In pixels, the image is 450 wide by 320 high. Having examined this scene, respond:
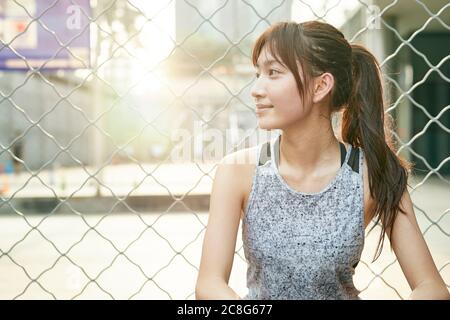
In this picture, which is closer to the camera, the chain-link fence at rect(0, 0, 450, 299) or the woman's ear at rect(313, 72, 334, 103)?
the woman's ear at rect(313, 72, 334, 103)

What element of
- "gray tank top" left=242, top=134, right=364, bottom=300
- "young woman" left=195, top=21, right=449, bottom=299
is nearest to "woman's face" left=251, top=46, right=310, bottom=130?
"young woman" left=195, top=21, right=449, bottom=299

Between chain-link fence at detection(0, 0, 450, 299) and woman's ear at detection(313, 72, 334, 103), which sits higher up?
woman's ear at detection(313, 72, 334, 103)

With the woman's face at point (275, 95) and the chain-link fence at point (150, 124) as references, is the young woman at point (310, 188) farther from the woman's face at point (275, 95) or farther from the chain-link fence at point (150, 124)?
the chain-link fence at point (150, 124)

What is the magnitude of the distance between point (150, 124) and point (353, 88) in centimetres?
48

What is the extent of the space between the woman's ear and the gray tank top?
150 millimetres

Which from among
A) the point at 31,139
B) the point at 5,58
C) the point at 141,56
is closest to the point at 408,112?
the point at 5,58

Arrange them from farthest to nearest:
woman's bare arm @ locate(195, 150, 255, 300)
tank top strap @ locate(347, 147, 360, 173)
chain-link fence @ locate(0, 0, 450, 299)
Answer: chain-link fence @ locate(0, 0, 450, 299)
tank top strap @ locate(347, 147, 360, 173)
woman's bare arm @ locate(195, 150, 255, 300)

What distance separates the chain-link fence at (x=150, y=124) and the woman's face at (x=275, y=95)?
0.29 metres

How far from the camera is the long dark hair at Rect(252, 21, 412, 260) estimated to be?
1000 millimetres

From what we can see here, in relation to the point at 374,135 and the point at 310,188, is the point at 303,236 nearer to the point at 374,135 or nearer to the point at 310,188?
the point at 310,188

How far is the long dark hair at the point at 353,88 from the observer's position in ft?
3.28

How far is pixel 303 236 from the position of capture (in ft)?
3.29

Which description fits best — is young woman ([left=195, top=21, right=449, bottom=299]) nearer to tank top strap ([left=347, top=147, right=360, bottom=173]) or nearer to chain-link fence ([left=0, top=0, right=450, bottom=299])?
tank top strap ([left=347, top=147, right=360, bottom=173])

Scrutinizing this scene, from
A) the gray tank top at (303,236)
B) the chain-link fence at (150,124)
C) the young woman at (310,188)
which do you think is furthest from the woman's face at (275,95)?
the chain-link fence at (150,124)
